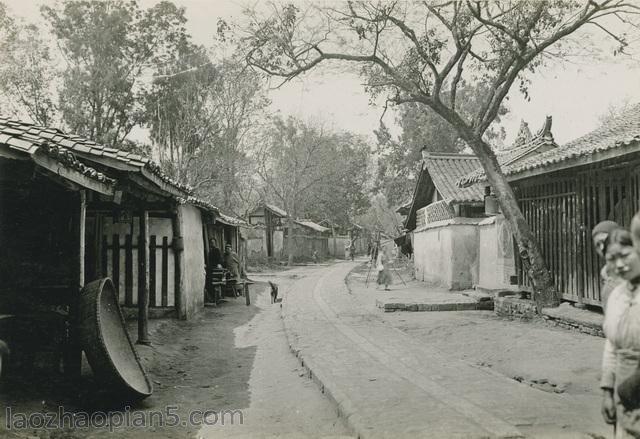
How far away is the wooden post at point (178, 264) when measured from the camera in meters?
11.2

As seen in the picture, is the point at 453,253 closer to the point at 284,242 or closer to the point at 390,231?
the point at 284,242

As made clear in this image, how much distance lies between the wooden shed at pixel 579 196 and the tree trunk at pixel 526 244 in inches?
10.4

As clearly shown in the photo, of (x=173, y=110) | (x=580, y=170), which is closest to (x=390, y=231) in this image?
(x=173, y=110)

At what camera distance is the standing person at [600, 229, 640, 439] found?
298 centimetres

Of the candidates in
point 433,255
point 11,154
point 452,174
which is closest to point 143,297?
point 11,154

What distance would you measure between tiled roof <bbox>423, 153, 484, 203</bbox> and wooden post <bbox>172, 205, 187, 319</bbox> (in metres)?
10.4

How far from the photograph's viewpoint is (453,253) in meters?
18.4

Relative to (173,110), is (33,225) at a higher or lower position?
lower

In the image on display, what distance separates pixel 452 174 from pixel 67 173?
1819cm

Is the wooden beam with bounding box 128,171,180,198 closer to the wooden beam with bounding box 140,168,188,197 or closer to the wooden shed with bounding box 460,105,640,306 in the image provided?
the wooden beam with bounding box 140,168,188,197

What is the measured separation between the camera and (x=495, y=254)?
16.5 metres

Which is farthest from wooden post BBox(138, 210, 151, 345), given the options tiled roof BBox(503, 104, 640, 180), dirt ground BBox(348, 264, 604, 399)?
tiled roof BBox(503, 104, 640, 180)

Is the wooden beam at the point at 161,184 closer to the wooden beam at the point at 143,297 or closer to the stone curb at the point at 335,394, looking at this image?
the wooden beam at the point at 143,297

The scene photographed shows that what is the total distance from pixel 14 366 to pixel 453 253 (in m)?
14.8
